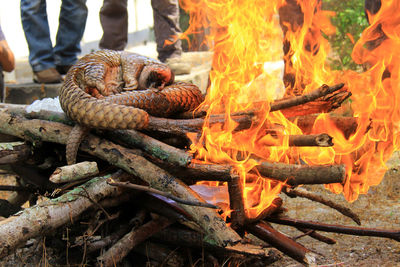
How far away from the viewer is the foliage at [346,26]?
7.05 metres

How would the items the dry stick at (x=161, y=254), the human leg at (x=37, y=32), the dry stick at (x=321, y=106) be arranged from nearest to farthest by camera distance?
the dry stick at (x=161, y=254) < the dry stick at (x=321, y=106) < the human leg at (x=37, y=32)

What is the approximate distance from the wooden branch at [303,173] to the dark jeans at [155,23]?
467 centimetres

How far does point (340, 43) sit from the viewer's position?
745 cm

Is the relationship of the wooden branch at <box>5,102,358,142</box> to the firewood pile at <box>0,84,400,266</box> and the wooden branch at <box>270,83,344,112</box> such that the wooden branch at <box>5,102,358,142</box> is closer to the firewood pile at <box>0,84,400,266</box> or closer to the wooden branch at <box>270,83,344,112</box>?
the firewood pile at <box>0,84,400,266</box>

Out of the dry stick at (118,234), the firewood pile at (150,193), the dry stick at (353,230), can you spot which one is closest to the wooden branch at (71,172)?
the firewood pile at (150,193)

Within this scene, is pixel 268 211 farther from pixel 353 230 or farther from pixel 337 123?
pixel 337 123

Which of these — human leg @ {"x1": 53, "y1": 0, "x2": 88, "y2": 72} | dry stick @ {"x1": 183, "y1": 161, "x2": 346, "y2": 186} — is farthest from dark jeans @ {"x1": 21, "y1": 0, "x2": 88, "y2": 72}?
dry stick @ {"x1": 183, "y1": 161, "x2": 346, "y2": 186}

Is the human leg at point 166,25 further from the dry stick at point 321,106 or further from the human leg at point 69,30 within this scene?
the dry stick at point 321,106

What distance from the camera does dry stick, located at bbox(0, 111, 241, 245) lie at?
213cm

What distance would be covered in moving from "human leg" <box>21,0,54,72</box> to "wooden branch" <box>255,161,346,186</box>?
464 cm

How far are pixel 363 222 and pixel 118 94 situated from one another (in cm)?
258

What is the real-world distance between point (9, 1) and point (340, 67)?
11.7 metres

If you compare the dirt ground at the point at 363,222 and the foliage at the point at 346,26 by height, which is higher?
the foliage at the point at 346,26

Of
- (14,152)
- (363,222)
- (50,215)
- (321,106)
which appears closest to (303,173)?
(321,106)
